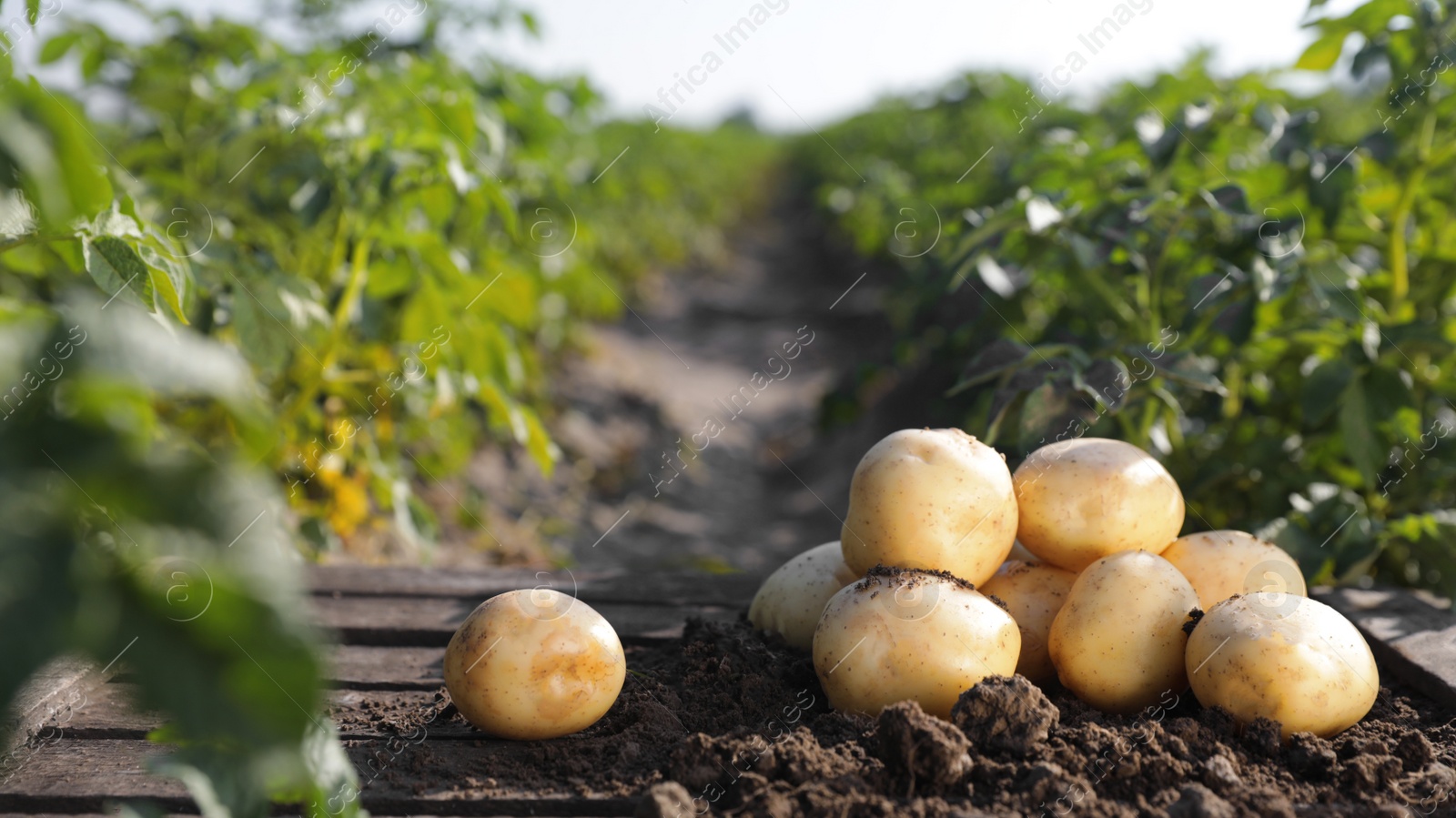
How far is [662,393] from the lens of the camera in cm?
690

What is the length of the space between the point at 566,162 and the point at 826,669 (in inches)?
204

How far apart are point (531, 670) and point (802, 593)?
0.54 m

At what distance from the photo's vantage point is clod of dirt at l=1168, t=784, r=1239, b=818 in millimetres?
1126

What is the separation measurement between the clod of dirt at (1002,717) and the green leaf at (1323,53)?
76.9 inches

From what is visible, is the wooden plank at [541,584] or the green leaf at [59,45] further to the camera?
the green leaf at [59,45]

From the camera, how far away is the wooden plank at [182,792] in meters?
1.24

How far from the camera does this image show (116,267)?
4.70 feet

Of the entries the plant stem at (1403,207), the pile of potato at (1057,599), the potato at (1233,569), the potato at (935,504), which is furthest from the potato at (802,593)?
the plant stem at (1403,207)

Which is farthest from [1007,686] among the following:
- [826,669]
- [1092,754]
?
[826,669]

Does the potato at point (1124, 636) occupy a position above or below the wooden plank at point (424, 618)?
above

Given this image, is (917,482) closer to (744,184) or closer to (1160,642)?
(1160,642)

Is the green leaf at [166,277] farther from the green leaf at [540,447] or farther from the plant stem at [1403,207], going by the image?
the plant stem at [1403,207]

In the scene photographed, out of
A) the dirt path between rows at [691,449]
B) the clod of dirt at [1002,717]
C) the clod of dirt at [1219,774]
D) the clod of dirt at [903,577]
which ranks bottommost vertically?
the dirt path between rows at [691,449]

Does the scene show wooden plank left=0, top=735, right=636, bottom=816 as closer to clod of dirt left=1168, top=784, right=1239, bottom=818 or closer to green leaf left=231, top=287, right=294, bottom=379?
clod of dirt left=1168, top=784, right=1239, bottom=818
